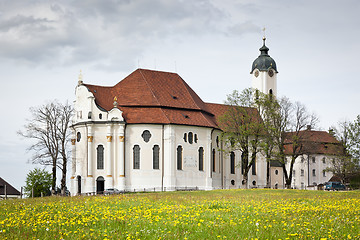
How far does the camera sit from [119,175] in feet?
227

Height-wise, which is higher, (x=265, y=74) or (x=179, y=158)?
(x=265, y=74)

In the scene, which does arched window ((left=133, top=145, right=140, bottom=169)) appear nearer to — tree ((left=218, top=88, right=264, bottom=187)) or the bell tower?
tree ((left=218, top=88, right=264, bottom=187))

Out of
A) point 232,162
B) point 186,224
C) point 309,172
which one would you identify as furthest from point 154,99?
A: point 186,224

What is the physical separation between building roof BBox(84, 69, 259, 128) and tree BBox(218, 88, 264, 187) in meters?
2.60

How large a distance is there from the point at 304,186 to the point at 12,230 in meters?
93.5

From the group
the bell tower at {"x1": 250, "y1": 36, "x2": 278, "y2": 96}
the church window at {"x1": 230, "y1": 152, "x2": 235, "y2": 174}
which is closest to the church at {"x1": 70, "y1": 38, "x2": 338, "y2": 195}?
the church window at {"x1": 230, "y1": 152, "x2": 235, "y2": 174}

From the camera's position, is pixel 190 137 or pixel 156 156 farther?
pixel 190 137

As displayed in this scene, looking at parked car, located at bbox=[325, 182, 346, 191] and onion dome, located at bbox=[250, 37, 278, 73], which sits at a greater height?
onion dome, located at bbox=[250, 37, 278, 73]

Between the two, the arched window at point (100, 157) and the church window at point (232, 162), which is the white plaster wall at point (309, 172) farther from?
the arched window at point (100, 157)

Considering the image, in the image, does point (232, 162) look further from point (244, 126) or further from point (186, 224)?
point (186, 224)

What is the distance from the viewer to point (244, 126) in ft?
242

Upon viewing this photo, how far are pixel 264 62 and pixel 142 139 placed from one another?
39178 mm

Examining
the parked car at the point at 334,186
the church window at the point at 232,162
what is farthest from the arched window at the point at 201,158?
the parked car at the point at 334,186

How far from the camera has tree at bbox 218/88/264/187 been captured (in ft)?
243
